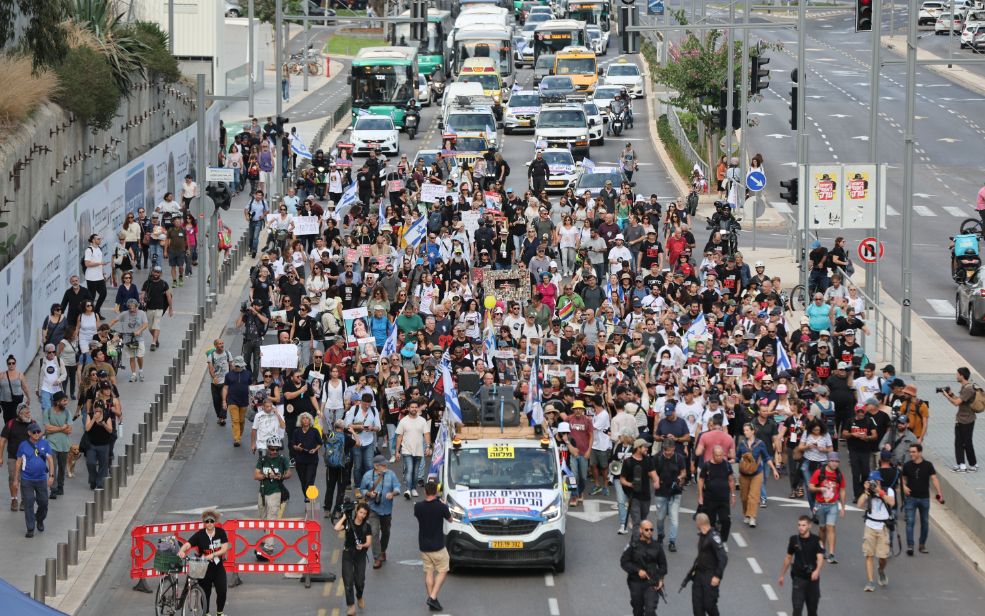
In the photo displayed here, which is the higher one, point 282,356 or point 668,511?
point 282,356

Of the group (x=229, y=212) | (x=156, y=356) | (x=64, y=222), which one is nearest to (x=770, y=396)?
(x=156, y=356)

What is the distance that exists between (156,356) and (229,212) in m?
16.3

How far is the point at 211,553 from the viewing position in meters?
20.3

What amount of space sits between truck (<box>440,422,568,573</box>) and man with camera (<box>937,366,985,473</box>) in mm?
6321

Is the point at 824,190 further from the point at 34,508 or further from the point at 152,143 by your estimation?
the point at 152,143

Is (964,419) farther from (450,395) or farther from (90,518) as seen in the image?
(90,518)

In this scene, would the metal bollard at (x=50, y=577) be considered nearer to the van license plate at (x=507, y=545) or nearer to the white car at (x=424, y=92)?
the van license plate at (x=507, y=545)

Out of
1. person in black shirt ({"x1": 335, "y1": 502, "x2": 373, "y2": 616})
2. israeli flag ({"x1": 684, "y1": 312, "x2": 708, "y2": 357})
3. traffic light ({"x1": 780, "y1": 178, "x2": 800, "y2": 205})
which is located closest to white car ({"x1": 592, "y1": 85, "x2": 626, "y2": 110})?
traffic light ({"x1": 780, "y1": 178, "x2": 800, "y2": 205})

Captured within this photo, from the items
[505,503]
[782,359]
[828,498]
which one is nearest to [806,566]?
[828,498]

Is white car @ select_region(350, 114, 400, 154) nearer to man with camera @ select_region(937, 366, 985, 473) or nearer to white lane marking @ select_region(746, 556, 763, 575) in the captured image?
man with camera @ select_region(937, 366, 985, 473)

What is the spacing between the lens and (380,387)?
28.1 metres

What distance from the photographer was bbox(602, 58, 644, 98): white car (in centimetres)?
7594

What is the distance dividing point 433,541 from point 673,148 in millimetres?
42470

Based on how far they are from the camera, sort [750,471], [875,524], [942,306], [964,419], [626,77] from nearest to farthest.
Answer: [875,524]
[750,471]
[964,419]
[942,306]
[626,77]
